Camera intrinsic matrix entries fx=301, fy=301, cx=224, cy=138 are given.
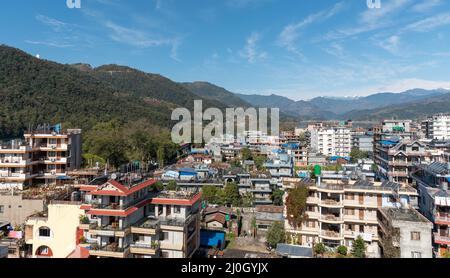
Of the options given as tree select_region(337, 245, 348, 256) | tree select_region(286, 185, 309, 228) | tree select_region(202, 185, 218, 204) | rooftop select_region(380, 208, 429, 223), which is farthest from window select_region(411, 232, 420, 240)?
tree select_region(202, 185, 218, 204)

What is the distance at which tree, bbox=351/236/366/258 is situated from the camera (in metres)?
15.0

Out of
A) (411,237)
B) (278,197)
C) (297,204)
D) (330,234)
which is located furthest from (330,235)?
(278,197)

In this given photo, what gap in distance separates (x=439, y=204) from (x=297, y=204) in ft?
22.1

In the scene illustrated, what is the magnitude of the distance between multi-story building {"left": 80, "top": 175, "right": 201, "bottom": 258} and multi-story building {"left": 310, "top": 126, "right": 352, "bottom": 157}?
4771 centimetres

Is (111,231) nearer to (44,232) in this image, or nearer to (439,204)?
(44,232)

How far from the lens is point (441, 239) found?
14.3m

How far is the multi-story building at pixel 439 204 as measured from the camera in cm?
1438

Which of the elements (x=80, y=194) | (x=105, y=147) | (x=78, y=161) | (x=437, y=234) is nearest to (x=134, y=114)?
(x=105, y=147)

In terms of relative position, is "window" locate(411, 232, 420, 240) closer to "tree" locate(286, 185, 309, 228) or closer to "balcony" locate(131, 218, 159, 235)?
"tree" locate(286, 185, 309, 228)

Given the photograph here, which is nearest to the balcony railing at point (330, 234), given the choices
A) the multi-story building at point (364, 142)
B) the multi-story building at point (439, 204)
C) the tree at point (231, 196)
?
the multi-story building at point (439, 204)

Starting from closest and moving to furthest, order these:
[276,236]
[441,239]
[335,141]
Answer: [441,239], [276,236], [335,141]

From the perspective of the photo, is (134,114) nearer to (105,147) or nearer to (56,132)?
(105,147)
